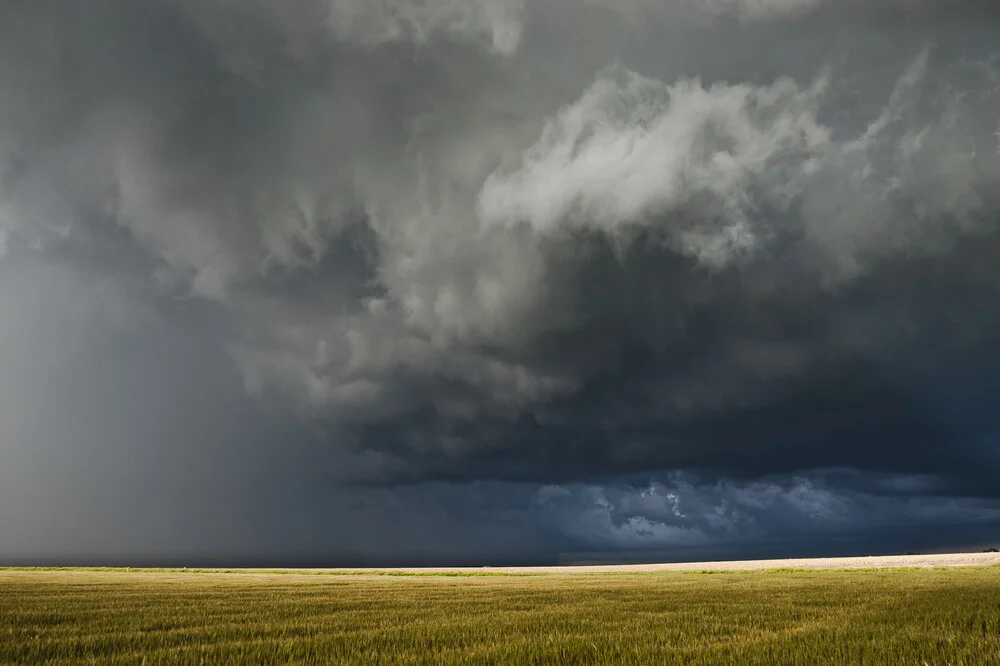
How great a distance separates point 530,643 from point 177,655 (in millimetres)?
7563

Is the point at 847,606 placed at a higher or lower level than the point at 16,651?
lower

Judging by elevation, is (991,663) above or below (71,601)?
above

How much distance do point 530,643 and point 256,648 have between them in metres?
6.12

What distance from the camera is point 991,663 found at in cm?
1007

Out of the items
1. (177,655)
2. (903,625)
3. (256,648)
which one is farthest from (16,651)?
(903,625)

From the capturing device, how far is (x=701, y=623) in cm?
1675

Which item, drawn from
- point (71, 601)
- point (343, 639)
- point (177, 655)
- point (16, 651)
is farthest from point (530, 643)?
point (71, 601)

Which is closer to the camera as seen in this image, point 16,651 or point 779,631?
point 16,651

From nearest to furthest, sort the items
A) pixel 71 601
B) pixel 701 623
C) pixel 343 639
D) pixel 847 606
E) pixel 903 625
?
pixel 343 639 → pixel 903 625 → pixel 701 623 → pixel 847 606 → pixel 71 601

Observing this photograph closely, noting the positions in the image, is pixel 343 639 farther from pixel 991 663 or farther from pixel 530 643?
pixel 991 663

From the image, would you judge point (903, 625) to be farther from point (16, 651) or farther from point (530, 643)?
point (16, 651)

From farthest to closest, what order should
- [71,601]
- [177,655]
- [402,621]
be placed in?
[71,601] < [402,621] < [177,655]

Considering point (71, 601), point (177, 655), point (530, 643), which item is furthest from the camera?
point (71, 601)

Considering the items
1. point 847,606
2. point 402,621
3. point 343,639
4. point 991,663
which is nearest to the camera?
point 991,663
